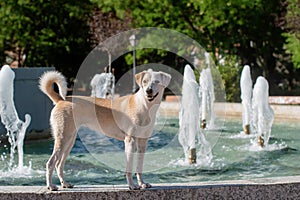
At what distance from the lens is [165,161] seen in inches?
319

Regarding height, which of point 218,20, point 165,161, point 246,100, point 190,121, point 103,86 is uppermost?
point 218,20

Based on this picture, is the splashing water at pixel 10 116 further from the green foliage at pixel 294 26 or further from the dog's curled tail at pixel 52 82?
the green foliage at pixel 294 26

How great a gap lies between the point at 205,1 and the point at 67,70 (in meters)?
10.1

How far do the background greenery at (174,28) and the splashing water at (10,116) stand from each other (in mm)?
11704

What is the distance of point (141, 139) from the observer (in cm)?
475

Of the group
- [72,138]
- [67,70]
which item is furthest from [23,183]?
[67,70]

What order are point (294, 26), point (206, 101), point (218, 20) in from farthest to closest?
point (218, 20)
point (294, 26)
point (206, 101)

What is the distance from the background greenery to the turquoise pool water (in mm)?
9954

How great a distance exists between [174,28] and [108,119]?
19076 mm

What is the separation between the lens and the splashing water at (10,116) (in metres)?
8.42

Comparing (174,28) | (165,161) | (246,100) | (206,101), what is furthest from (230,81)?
(165,161)

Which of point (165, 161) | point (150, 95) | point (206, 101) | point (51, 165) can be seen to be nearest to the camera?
point (150, 95)

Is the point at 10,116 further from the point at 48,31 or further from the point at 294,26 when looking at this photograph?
the point at 48,31

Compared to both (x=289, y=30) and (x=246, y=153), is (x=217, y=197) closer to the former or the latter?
(x=246, y=153)
